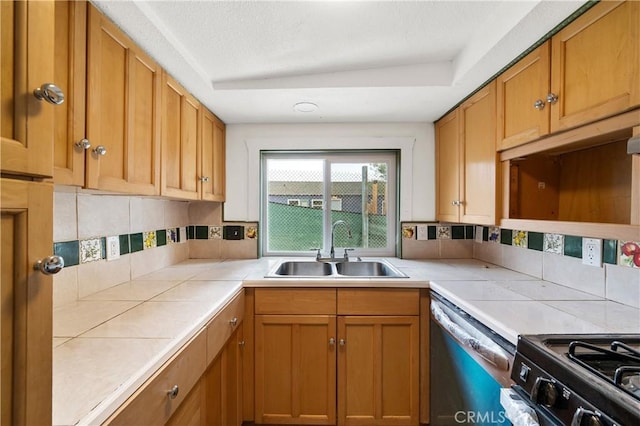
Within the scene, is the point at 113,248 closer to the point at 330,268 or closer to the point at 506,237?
the point at 330,268

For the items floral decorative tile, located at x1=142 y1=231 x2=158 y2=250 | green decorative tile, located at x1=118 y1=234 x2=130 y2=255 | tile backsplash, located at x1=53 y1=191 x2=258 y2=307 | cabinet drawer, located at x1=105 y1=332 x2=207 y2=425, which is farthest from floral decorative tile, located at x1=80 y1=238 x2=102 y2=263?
cabinet drawer, located at x1=105 y1=332 x2=207 y2=425

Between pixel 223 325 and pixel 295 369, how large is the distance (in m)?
0.60

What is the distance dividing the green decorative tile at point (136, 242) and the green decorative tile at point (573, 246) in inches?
88.2

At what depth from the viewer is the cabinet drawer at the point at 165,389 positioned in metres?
0.64

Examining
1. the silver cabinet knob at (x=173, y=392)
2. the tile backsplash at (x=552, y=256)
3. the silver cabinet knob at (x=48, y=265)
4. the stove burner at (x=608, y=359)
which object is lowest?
the silver cabinet knob at (x=173, y=392)

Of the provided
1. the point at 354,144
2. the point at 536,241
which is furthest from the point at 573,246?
the point at 354,144

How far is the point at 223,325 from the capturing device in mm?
1252

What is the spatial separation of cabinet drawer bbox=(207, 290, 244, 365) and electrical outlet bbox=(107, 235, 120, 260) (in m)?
0.64

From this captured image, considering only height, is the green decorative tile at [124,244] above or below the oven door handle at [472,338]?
above

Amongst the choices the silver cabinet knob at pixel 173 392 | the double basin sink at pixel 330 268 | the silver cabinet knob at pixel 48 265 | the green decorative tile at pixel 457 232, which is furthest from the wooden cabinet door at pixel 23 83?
the green decorative tile at pixel 457 232

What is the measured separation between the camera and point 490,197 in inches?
58.2

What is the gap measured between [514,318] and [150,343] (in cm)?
119

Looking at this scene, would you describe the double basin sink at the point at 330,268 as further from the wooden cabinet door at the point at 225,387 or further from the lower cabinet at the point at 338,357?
the wooden cabinet door at the point at 225,387

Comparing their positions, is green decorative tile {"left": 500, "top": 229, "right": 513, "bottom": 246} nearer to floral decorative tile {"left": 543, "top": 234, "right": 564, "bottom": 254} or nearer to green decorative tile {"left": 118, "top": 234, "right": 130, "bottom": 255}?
floral decorative tile {"left": 543, "top": 234, "right": 564, "bottom": 254}
